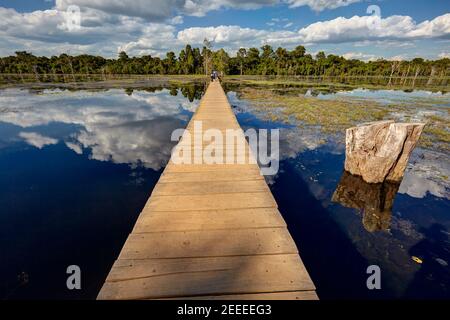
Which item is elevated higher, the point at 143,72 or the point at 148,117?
the point at 143,72

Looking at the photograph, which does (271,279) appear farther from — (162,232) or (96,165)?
(96,165)

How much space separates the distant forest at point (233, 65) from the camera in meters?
76.8

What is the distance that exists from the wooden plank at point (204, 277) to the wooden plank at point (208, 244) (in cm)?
9

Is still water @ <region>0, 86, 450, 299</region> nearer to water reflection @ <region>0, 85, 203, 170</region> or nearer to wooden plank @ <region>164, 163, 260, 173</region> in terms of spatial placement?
water reflection @ <region>0, 85, 203, 170</region>

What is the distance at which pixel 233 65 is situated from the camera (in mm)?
87062

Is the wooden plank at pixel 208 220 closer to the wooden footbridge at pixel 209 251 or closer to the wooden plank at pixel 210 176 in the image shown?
the wooden footbridge at pixel 209 251

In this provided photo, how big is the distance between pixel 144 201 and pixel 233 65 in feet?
295

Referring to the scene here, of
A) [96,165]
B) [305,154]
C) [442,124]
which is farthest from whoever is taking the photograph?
[442,124]

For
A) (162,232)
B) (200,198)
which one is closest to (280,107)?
(200,198)

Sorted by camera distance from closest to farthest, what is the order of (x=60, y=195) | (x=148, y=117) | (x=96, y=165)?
(x=60, y=195) → (x=96, y=165) → (x=148, y=117)

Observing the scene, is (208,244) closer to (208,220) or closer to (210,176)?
A: (208,220)

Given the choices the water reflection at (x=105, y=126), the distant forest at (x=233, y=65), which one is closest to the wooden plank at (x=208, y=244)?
the water reflection at (x=105, y=126)
